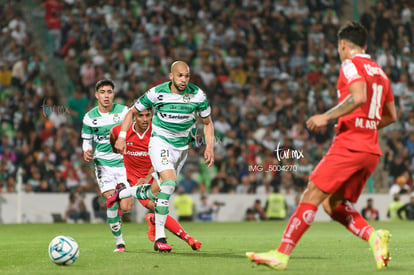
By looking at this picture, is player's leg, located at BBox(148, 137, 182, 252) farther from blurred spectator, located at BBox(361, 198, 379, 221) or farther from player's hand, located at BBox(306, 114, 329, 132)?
blurred spectator, located at BBox(361, 198, 379, 221)

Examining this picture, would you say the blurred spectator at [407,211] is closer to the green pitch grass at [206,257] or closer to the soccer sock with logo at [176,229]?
the green pitch grass at [206,257]

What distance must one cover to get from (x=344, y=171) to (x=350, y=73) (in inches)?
34.2

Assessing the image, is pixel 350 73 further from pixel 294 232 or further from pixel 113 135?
pixel 113 135

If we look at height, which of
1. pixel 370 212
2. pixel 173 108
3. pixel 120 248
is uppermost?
pixel 173 108

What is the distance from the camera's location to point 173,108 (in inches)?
404

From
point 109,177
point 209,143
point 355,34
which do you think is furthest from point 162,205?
point 355,34

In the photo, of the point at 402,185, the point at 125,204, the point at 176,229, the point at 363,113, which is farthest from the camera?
the point at 402,185

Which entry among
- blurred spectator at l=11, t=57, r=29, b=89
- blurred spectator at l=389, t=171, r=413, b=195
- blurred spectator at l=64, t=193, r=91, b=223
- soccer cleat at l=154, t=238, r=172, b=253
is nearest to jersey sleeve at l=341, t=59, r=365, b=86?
soccer cleat at l=154, t=238, r=172, b=253

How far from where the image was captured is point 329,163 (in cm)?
728

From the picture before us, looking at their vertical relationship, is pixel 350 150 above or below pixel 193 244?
above

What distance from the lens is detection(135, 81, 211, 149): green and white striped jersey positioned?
33.7ft

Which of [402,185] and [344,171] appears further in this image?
[402,185]

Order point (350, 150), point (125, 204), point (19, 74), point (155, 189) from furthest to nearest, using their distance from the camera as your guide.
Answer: point (19, 74) → point (125, 204) → point (155, 189) → point (350, 150)

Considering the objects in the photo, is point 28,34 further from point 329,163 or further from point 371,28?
point 329,163
